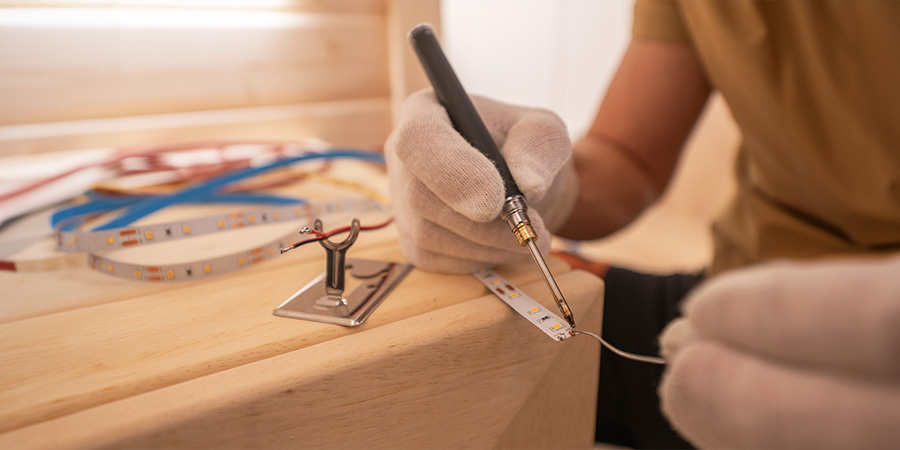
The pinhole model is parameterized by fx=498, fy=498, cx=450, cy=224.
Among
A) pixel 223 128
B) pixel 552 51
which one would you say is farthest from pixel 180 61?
pixel 552 51

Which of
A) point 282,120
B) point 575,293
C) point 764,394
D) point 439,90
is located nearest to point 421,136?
point 439,90

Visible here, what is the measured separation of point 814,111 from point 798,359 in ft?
2.05

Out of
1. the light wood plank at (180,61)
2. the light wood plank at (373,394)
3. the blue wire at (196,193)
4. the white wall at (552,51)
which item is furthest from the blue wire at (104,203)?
the white wall at (552,51)

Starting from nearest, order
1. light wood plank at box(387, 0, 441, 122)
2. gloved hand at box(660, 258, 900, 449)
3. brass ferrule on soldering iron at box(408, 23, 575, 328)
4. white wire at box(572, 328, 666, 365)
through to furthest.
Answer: gloved hand at box(660, 258, 900, 449) < white wire at box(572, 328, 666, 365) < brass ferrule on soldering iron at box(408, 23, 575, 328) < light wood plank at box(387, 0, 441, 122)

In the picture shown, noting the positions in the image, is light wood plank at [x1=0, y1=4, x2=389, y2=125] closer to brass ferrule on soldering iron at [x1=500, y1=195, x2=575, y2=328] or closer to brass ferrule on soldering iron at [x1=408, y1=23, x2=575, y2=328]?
brass ferrule on soldering iron at [x1=408, y1=23, x2=575, y2=328]

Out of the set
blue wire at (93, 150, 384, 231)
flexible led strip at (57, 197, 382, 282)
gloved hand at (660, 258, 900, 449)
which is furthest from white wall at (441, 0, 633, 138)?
gloved hand at (660, 258, 900, 449)

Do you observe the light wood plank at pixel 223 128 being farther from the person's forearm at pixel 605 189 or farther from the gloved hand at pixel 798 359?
the gloved hand at pixel 798 359

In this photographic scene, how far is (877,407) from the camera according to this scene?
0.17m

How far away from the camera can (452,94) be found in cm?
42

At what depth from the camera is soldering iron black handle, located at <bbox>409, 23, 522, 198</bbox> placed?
416 millimetres

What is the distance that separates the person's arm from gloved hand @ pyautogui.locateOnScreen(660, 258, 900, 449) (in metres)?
0.59

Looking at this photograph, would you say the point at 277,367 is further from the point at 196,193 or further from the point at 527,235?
the point at 196,193

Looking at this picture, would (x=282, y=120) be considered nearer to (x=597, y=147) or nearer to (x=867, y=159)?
(x=597, y=147)

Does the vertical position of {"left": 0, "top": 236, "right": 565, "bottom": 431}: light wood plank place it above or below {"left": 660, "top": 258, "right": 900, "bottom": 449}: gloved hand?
below
